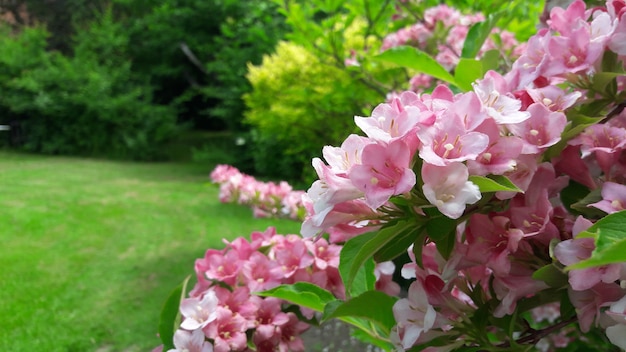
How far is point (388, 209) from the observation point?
45 centimetres

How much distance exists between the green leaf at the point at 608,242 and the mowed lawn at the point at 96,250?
184cm

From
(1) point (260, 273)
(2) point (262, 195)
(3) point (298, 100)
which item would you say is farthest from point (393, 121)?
(3) point (298, 100)

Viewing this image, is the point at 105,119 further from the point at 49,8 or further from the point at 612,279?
the point at 612,279

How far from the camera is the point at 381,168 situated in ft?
1.31

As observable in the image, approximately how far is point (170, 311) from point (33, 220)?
4205 millimetres

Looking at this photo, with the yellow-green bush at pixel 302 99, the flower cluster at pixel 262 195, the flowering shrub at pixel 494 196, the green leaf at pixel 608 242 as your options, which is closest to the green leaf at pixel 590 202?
the flowering shrub at pixel 494 196

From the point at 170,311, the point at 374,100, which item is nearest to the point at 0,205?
the point at 374,100

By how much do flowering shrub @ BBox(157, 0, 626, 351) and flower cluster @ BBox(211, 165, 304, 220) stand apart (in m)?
1.05

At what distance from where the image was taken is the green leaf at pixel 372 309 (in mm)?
514

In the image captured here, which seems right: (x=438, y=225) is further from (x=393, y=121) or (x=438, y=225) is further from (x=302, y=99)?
(x=302, y=99)

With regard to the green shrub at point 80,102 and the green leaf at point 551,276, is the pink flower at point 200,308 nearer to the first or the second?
the green leaf at point 551,276

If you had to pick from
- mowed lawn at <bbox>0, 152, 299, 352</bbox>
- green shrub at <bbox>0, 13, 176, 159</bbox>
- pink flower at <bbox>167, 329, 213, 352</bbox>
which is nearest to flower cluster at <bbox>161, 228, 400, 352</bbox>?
pink flower at <bbox>167, 329, 213, 352</bbox>

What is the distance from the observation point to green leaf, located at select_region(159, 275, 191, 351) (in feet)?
2.34

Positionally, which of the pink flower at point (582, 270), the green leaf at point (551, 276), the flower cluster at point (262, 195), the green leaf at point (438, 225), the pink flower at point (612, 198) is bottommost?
the flower cluster at point (262, 195)
